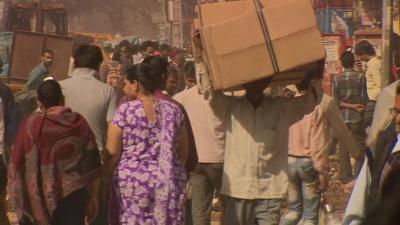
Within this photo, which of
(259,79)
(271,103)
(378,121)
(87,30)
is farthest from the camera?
(87,30)

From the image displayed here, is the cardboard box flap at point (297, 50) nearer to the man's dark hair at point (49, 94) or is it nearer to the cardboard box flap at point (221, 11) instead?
the cardboard box flap at point (221, 11)

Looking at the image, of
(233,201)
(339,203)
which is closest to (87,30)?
(339,203)

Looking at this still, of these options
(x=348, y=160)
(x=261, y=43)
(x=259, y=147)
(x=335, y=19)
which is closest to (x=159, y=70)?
(x=261, y=43)

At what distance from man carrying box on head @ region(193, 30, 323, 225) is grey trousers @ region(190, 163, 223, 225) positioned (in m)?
1.52

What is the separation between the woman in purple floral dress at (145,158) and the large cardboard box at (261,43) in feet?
1.19

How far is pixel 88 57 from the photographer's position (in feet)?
20.1

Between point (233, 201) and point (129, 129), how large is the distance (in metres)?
0.86

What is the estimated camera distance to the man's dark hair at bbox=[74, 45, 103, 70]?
20.1 feet

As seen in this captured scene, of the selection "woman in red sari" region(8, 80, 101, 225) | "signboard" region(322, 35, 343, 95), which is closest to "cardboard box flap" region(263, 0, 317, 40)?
"woman in red sari" region(8, 80, 101, 225)

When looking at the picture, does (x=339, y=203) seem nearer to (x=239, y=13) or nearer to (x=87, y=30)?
(x=239, y=13)

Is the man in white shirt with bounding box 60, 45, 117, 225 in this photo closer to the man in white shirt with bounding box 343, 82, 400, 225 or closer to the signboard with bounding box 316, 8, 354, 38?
the man in white shirt with bounding box 343, 82, 400, 225

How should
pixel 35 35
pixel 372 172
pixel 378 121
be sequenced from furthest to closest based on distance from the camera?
pixel 35 35, pixel 378 121, pixel 372 172

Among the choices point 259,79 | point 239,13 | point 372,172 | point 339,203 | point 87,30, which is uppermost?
point 87,30

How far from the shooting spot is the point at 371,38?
21.7m
